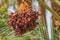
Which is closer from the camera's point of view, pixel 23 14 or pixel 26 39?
pixel 23 14

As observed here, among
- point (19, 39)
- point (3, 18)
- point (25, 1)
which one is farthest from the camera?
point (3, 18)

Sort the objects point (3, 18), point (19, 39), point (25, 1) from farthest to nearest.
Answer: point (3, 18)
point (19, 39)
point (25, 1)

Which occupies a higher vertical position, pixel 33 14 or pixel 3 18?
pixel 3 18

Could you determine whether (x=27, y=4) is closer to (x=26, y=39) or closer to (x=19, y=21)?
(x=19, y=21)

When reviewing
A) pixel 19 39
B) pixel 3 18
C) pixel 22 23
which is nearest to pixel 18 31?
pixel 22 23

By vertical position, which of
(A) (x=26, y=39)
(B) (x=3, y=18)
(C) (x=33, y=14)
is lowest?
(A) (x=26, y=39)

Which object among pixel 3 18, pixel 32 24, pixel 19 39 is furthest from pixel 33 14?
pixel 3 18

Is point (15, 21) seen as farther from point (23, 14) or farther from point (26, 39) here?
point (26, 39)
